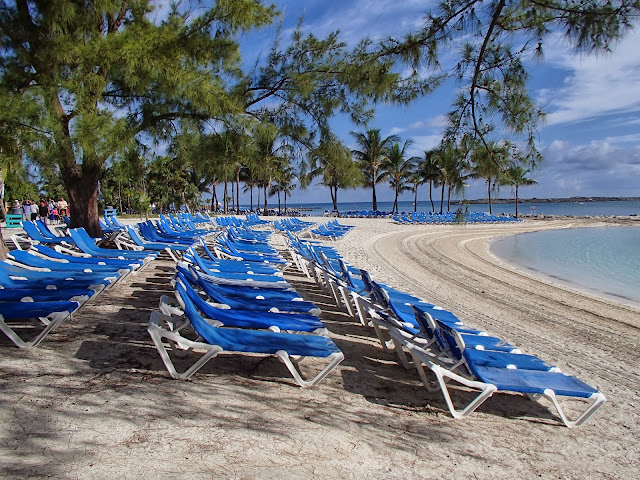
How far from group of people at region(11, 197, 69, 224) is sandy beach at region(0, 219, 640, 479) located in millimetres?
14266

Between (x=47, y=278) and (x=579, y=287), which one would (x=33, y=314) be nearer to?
(x=47, y=278)

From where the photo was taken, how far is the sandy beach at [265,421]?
2217mm

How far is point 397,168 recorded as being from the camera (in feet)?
124

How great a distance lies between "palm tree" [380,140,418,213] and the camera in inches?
1465

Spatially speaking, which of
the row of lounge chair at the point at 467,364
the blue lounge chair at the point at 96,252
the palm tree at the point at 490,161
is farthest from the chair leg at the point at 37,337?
the palm tree at the point at 490,161

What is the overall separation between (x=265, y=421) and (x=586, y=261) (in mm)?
16313

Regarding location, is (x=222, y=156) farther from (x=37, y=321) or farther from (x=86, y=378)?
(x=86, y=378)

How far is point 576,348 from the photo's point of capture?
5152 millimetres

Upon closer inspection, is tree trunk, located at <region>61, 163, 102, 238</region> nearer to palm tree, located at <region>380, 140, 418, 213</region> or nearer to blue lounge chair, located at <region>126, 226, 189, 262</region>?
blue lounge chair, located at <region>126, 226, 189, 262</region>

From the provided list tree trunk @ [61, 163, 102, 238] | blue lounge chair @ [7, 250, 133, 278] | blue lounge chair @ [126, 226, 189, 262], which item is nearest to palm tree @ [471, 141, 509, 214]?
blue lounge chair @ [7, 250, 133, 278]

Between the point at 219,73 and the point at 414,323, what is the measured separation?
17.8 ft

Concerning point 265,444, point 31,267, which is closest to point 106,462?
point 265,444

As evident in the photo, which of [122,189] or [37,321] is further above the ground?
[122,189]

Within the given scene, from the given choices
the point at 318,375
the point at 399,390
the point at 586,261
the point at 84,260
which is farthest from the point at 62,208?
the point at 586,261
